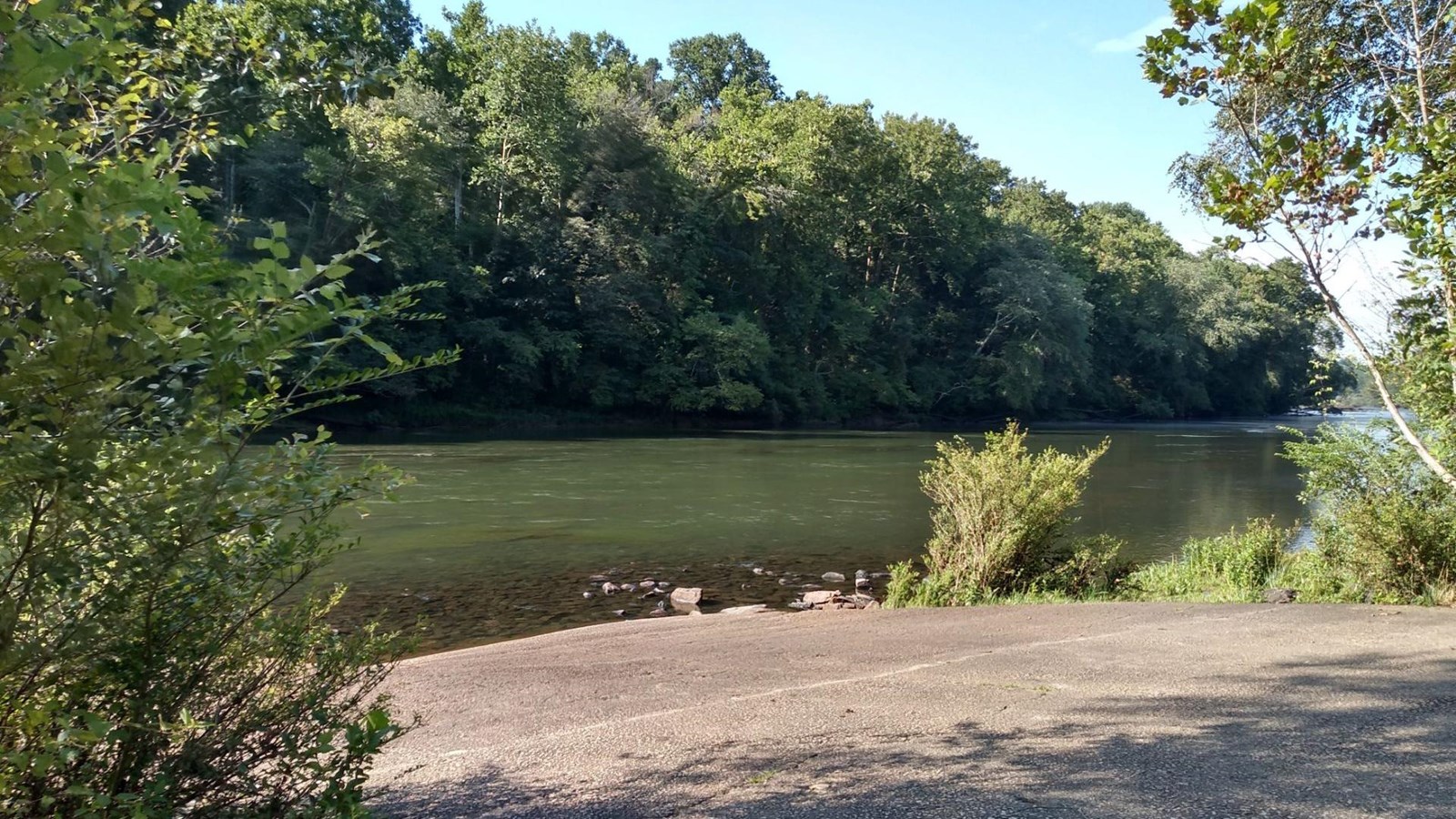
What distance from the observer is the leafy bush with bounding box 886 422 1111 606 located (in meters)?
11.0

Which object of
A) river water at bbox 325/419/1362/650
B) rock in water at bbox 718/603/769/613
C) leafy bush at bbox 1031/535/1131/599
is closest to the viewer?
leafy bush at bbox 1031/535/1131/599

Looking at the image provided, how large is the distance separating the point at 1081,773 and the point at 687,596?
8.72 meters

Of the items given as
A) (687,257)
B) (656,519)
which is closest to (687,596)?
(656,519)

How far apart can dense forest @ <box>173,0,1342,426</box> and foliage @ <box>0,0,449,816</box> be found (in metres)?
33.6

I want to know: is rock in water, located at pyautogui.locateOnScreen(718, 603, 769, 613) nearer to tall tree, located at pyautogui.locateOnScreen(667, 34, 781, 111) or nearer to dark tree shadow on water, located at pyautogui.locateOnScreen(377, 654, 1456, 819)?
dark tree shadow on water, located at pyautogui.locateOnScreen(377, 654, 1456, 819)

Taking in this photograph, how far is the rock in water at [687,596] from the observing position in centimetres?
1258

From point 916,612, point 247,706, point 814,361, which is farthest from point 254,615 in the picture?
point 814,361

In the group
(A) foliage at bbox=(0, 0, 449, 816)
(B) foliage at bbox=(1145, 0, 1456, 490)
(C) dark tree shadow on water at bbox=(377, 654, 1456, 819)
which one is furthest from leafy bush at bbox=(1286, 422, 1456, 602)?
(A) foliage at bbox=(0, 0, 449, 816)

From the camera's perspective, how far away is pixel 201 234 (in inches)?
97.6

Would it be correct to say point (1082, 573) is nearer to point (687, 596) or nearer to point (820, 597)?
point (820, 597)

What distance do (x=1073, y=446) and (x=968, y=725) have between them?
36.3 meters

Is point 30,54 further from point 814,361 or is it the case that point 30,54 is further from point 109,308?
point 814,361

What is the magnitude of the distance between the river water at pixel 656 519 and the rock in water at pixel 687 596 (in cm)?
15

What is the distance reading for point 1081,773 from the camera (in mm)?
4281
